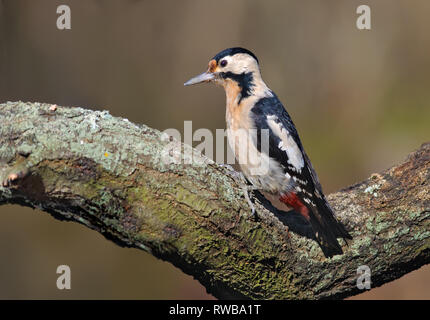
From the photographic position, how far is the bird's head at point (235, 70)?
2.08 m

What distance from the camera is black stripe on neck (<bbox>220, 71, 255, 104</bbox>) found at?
6.73ft

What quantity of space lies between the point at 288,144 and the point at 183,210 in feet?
2.10

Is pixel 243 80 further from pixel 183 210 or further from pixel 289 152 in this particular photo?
pixel 183 210

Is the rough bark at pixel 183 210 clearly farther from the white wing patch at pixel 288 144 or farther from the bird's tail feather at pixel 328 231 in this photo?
the white wing patch at pixel 288 144

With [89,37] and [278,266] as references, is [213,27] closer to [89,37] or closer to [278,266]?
[89,37]

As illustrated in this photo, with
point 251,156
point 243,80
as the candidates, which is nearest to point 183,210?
point 251,156

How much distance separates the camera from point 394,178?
1853 mm

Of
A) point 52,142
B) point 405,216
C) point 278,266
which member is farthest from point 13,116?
point 405,216

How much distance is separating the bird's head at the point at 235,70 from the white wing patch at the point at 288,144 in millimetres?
252

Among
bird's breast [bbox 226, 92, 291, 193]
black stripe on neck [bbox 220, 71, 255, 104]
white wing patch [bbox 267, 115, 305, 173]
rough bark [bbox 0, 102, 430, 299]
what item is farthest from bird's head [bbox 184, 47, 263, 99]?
rough bark [bbox 0, 102, 430, 299]

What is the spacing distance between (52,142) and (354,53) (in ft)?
10.0

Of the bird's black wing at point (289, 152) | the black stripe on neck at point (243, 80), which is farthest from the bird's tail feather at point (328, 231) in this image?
the black stripe on neck at point (243, 80)

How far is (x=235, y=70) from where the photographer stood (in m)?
2.10

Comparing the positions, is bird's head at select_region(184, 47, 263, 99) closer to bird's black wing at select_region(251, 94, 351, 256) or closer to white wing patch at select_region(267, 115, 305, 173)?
bird's black wing at select_region(251, 94, 351, 256)
